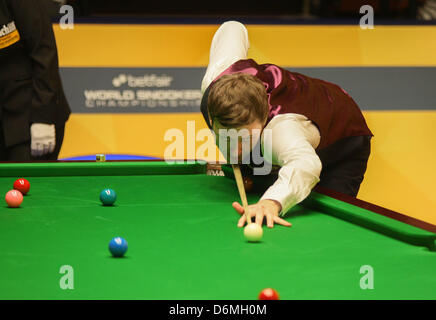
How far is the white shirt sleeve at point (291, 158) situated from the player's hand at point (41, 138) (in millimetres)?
1434

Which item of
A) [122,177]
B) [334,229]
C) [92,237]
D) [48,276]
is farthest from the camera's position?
[122,177]

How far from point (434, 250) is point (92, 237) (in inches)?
36.9

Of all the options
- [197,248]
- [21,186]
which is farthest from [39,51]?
[197,248]

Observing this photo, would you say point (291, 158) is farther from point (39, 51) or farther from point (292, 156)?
point (39, 51)

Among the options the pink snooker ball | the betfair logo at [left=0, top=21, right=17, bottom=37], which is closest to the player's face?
the pink snooker ball

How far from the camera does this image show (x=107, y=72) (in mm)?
5191

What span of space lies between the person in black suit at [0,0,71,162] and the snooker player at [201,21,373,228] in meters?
0.96

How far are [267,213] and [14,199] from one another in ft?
2.82

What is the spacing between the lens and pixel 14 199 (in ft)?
7.72

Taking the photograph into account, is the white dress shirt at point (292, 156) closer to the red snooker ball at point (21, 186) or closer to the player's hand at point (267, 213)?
the player's hand at point (267, 213)

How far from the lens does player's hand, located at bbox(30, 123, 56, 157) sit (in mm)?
3523

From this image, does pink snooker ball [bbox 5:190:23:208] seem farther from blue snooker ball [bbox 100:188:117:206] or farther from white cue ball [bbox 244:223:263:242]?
white cue ball [bbox 244:223:263:242]
